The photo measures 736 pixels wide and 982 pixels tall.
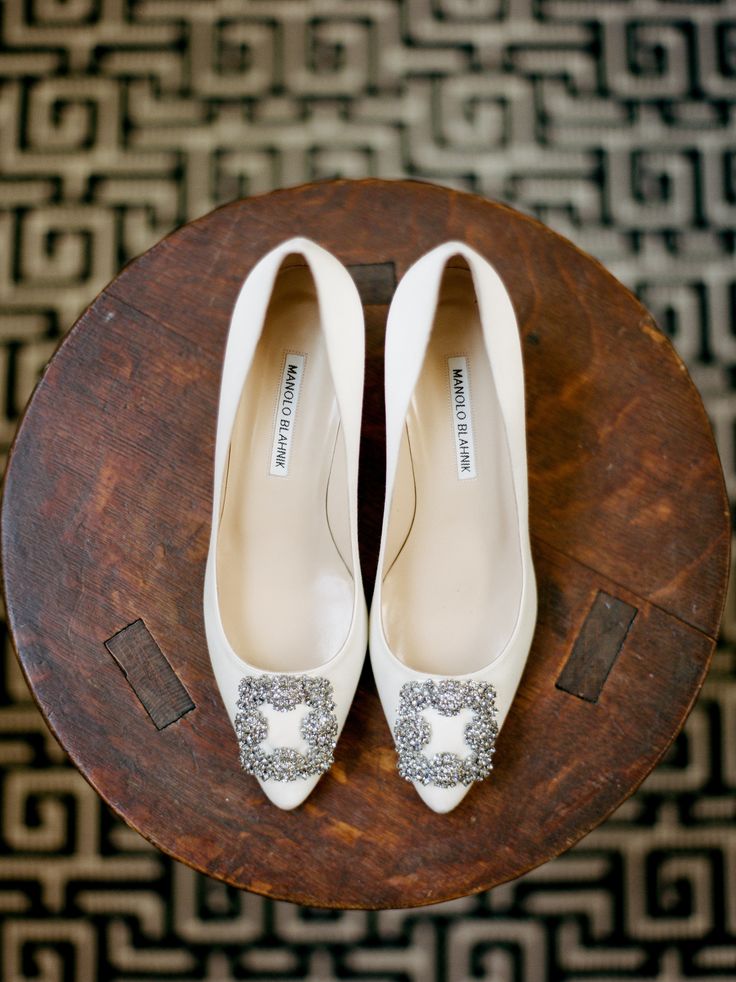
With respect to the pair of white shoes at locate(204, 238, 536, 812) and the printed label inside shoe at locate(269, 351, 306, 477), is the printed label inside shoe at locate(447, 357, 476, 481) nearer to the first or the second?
the pair of white shoes at locate(204, 238, 536, 812)

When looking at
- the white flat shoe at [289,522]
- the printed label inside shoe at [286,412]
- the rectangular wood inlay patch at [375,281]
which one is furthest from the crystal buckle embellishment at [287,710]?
the rectangular wood inlay patch at [375,281]

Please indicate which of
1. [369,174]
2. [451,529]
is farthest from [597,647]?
[369,174]

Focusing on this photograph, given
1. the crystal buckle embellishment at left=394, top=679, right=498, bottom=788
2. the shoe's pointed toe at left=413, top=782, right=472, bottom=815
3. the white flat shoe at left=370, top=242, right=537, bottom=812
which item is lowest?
the shoe's pointed toe at left=413, top=782, right=472, bottom=815

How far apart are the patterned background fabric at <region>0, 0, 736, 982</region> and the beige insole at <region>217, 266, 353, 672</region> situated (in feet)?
1.24

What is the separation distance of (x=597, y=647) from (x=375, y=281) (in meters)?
0.32

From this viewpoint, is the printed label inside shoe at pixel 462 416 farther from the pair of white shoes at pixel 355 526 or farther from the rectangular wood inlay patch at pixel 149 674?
the rectangular wood inlay patch at pixel 149 674

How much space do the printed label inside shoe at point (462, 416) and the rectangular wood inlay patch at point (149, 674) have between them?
26cm

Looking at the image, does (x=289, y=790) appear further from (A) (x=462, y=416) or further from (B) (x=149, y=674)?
(A) (x=462, y=416)

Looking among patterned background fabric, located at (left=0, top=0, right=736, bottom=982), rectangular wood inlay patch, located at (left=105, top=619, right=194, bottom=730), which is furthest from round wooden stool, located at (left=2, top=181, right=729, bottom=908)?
patterned background fabric, located at (left=0, top=0, right=736, bottom=982)

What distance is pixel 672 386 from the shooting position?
632mm

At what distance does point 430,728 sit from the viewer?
22.0 inches

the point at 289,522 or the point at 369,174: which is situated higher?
the point at 369,174

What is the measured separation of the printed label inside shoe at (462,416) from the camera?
635mm

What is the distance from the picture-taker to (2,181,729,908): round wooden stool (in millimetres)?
599
